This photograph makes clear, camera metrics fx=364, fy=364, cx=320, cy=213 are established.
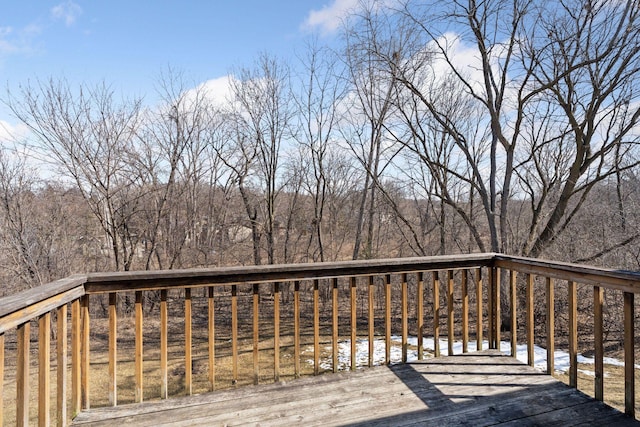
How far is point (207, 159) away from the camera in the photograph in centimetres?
930

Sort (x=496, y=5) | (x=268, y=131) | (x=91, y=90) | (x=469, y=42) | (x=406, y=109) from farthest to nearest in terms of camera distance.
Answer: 1. (x=268, y=131)
2. (x=406, y=109)
3. (x=91, y=90)
4. (x=469, y=42)
5. (x=496, y=5)

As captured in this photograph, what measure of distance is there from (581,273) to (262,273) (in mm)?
1977

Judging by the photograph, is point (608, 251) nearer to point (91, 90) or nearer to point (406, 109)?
point (406, 109)

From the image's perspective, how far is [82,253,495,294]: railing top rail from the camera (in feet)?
7.02

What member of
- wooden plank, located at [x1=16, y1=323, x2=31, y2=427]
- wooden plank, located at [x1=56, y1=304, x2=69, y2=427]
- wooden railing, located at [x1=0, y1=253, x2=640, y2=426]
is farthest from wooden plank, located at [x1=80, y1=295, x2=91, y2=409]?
wooden plank, located at [x1=16, y1=323, x2=31, y2=427]

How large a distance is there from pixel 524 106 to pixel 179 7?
6.52 m

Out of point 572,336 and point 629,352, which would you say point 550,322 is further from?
point 629,352

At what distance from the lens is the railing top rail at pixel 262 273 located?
2.14 metres

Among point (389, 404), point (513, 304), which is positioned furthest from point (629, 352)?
point (389, 404)

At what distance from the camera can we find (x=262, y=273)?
237cm

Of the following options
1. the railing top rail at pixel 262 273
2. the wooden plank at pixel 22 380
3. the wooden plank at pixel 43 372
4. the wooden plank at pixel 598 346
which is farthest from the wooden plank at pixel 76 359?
the wooden plank at pixel 598 346

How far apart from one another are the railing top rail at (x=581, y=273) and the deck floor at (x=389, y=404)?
0.70 meters

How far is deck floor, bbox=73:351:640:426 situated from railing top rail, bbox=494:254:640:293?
0.70 metres

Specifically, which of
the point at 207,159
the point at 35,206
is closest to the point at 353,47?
the point at 207,159
